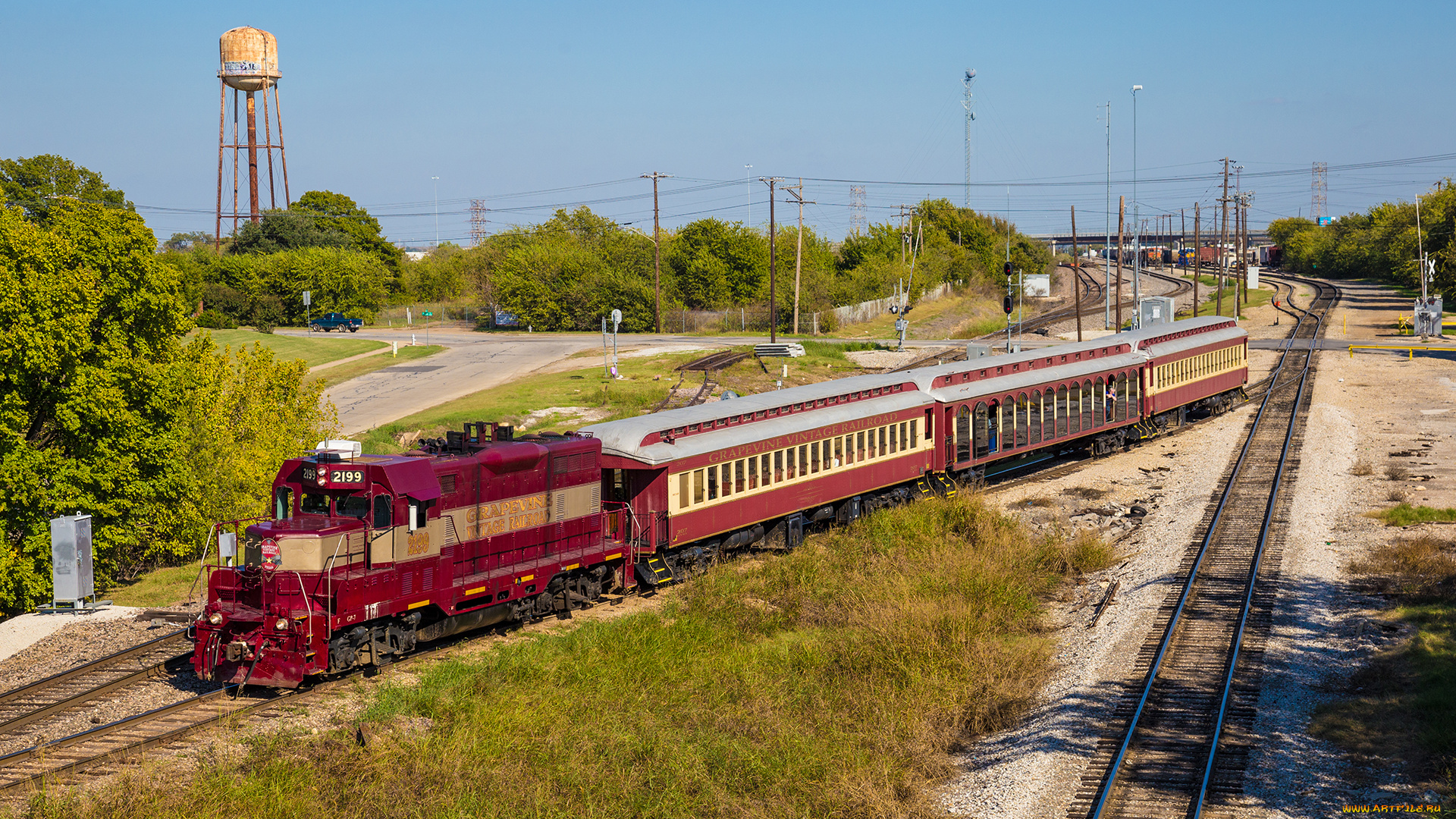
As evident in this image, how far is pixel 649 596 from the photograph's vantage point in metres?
22.9

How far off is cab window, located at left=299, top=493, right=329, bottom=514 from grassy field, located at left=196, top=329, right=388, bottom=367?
5143cm

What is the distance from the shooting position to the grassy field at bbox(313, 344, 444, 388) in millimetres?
60969

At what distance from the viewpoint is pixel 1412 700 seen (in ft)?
51.5

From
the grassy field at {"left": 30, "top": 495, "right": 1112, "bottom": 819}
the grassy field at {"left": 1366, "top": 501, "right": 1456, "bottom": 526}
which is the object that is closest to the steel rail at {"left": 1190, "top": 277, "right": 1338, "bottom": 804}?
the grassy field at {"left": 1366, "top": 501, "right": 1456, "bottom": 526}

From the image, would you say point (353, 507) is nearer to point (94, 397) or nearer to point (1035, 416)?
point (94, 397)

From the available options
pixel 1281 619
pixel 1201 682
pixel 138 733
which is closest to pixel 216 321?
pixel 138 733

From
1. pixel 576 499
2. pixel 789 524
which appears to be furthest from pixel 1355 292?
pixel 576 499

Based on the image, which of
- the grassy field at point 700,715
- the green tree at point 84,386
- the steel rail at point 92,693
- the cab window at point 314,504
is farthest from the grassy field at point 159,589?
the grassy field at point 700,715

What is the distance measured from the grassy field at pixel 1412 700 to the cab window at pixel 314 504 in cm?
1465

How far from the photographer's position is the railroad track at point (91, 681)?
16.6 metres

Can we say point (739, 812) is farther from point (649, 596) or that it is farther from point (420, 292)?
point (420, 292)

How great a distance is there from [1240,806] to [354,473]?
1279 cm

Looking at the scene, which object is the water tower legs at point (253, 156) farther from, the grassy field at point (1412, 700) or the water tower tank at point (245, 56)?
the grassy field at point (1412, 700)

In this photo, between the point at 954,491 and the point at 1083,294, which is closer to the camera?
the point at 954,491
